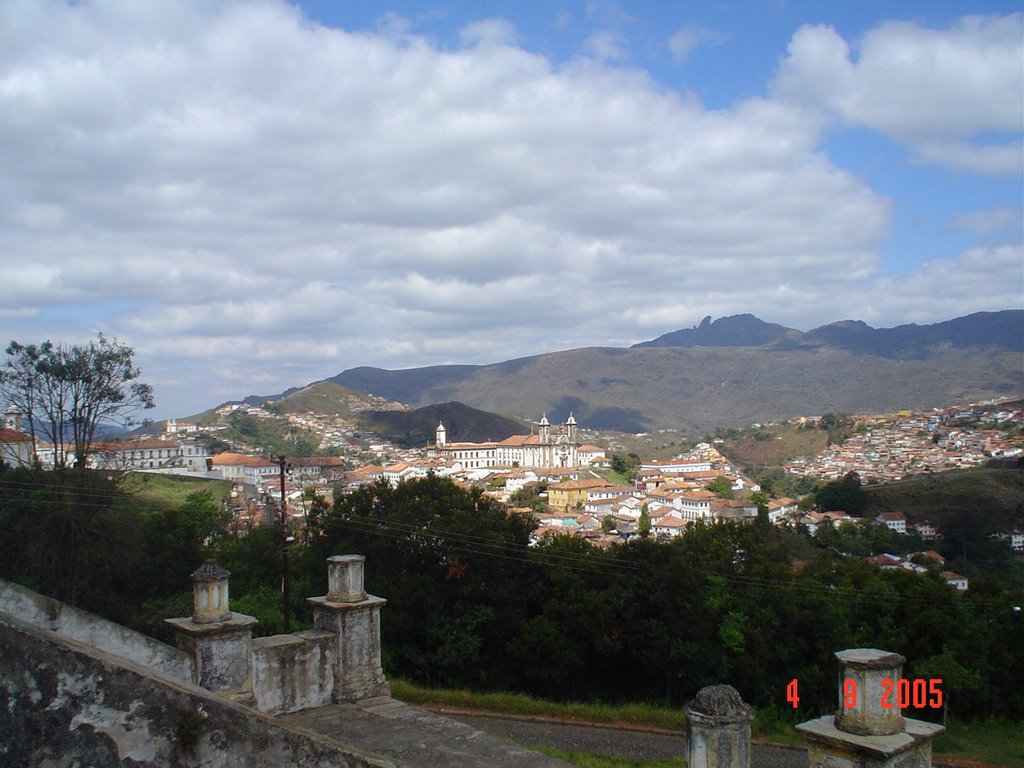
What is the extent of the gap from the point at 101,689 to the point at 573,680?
1557 centimetres

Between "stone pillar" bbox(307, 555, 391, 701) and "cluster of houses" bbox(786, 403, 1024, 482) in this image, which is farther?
"cluster of houses" bbox(786, 403, 1024, 482)

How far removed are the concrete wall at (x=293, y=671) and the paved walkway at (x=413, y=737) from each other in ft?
0.33

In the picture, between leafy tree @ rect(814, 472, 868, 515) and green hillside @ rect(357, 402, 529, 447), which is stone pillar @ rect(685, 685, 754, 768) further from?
green hillside @ rect(357, 402, 529, 447)

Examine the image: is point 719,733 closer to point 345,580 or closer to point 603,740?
point 345,580

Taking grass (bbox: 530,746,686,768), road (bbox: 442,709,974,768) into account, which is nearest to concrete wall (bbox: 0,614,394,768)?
grass (bbox: 530,746,686,768)

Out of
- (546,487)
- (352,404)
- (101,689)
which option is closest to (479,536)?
(101,689)

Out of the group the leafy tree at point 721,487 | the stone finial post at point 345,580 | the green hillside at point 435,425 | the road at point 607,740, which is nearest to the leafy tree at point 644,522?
the leafy tree at point 721,487

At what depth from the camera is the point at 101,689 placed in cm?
181

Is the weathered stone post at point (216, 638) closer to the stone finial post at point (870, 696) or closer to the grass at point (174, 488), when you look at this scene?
the stone finial post at point (870, 696)

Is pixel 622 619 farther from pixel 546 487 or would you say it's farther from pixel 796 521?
pixel 546 487

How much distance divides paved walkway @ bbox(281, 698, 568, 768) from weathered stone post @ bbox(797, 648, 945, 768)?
1939 millimetres

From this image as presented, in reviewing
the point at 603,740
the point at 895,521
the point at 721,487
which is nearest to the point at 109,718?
the point at 603,740

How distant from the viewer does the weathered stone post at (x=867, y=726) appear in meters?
3.05

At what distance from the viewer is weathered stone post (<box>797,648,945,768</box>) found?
305cm
